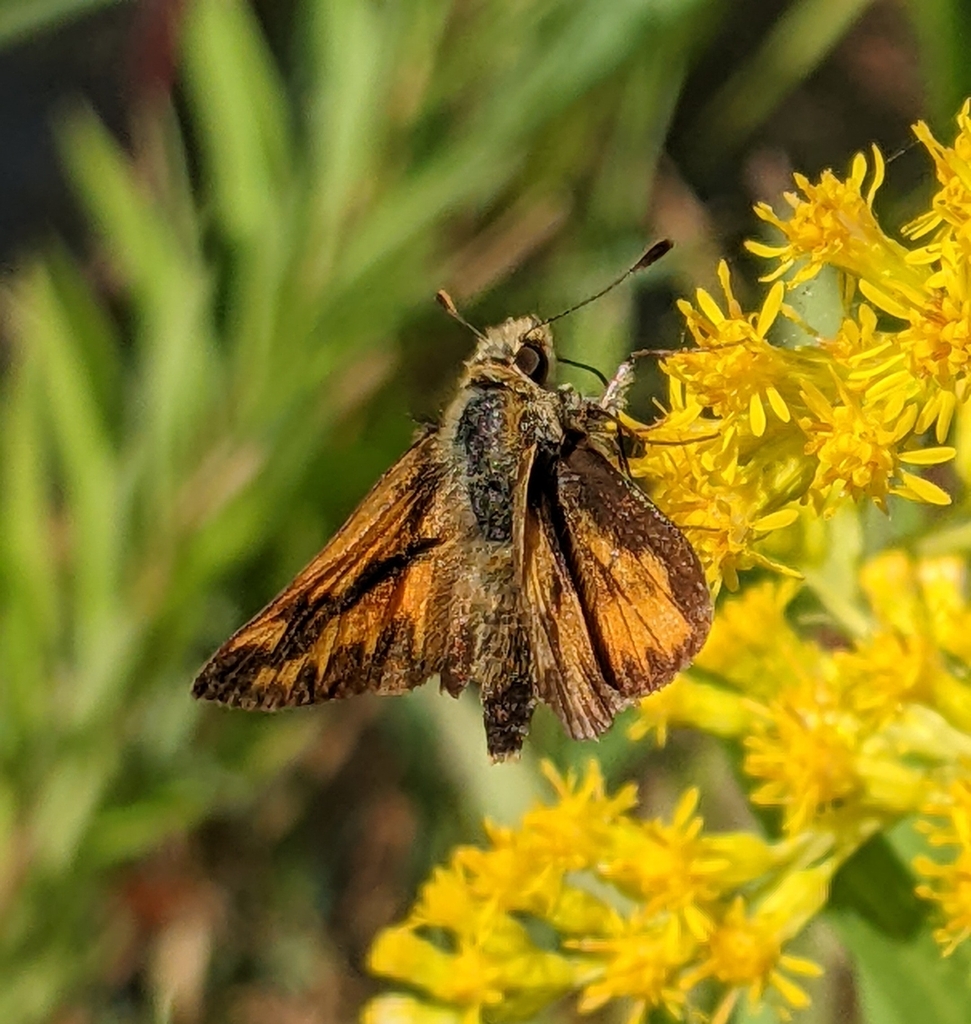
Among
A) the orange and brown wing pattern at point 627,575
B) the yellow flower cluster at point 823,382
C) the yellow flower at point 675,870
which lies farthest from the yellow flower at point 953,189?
the yellow flower at point 675,870

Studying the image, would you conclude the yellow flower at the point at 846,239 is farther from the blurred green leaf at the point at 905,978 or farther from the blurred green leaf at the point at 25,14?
the blurred green leaf at the point at 25,14

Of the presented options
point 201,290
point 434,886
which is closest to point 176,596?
point 201,290

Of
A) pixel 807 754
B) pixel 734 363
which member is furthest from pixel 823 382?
pixel 807 754

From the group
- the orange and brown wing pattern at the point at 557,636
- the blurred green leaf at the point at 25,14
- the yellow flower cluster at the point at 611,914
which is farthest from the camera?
the blurred green leaf at the point at 25,14

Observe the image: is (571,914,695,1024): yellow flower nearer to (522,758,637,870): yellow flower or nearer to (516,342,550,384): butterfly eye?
(522,758,637,870): yellow flower

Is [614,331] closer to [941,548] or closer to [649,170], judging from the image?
[649,170]

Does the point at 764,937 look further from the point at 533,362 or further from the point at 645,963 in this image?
the point at 533,362
